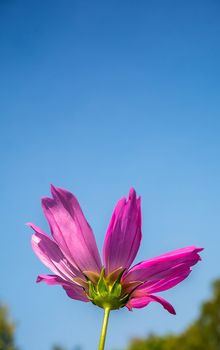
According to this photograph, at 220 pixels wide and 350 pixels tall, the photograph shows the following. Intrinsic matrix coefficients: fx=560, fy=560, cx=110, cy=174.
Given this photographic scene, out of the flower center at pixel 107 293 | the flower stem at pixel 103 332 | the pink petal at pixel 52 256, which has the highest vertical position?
the pink petal at pixel 52 256

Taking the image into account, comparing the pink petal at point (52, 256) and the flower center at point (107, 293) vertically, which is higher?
the pink petal at point (52, 256)

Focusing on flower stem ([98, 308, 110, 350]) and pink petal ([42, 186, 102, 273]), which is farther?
pink petal ([42, 186, 102, 273])

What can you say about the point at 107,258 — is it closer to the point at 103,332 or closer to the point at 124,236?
the point at 124,236

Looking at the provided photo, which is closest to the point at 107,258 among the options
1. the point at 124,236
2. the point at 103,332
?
the point at 124,236

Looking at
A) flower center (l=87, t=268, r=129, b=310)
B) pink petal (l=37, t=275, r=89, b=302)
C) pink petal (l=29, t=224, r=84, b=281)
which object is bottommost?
flower center (l=87, t=268, r=129, b=310)

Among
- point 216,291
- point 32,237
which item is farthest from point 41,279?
point 216,291

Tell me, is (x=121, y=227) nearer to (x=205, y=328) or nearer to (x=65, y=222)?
(x=65, y=222)

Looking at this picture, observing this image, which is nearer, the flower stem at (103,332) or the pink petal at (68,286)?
the flower stem at (103,332)

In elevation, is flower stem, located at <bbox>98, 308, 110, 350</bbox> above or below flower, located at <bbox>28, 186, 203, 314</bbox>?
below
